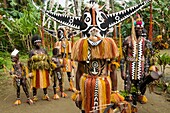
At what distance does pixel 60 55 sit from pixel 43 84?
1158 mm

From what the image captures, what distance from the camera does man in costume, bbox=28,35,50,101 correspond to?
19.6 feet

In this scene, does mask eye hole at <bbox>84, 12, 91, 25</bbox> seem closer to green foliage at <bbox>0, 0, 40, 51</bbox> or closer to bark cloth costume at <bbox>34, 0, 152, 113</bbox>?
bark cloth costume at <bbox>34, 0, 152, 113</bbox>

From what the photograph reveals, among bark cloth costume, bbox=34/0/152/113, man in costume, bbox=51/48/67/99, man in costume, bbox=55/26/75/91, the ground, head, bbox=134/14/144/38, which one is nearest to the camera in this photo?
bark cloth costume, bbox=34/0/152/113

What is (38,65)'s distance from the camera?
604 cm

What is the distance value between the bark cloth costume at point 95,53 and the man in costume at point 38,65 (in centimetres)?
285

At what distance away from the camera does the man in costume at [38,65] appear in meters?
5.97

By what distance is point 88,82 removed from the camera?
3.20 m

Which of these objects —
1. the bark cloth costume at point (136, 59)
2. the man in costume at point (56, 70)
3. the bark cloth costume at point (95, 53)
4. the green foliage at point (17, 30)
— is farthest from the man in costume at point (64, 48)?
the green foliage at point (17, 30)

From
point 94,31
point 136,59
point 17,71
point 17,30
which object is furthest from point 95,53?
point 17,30

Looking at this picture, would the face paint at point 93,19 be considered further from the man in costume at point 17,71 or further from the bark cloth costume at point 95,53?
the man in costume at point 17,71

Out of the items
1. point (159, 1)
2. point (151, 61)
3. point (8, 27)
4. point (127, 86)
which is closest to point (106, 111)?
point (127, 86)

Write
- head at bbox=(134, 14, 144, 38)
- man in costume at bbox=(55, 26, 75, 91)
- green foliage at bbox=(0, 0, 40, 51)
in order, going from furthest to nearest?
green foliage at bbox=(0, 0, 40, 51) < man in costume at bbox=(55, 26, 75, 91) < head at bbox=(134, 14, 144, 38)

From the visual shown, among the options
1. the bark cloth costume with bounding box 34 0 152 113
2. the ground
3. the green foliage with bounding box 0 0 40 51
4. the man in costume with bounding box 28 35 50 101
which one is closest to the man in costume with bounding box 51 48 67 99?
the ground

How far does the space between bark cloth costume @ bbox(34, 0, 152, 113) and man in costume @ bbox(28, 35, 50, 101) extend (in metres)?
2.85
